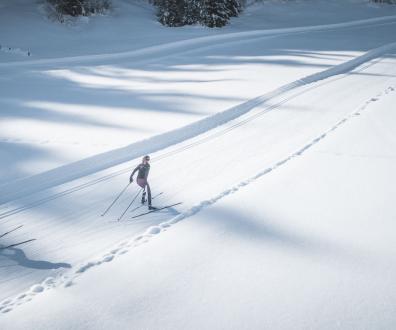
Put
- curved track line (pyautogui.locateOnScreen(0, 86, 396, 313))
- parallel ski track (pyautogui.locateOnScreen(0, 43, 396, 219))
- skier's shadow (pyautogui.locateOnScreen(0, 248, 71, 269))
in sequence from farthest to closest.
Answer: parallel ski track (pyautogui.locateOnScreen(0, 43, 396, 219)) → skier's shadow (pyautogui.locateOnScreen(0, 248, 71, 269)) → curved track line (pyautogui.locateOnScreen(0, 86, 396, 313))

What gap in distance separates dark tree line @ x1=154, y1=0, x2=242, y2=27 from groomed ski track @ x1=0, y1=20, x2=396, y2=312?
1368cm

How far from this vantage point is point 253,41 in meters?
22.2

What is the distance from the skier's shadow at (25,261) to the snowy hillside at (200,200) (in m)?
0.02

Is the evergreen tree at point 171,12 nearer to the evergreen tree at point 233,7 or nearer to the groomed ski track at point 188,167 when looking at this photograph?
the evergreen tree at point 233,7

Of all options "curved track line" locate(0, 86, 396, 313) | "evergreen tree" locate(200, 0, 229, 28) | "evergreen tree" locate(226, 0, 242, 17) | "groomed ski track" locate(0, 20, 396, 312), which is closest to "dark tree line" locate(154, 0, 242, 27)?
"evergreen tree" locate(200, 0, 229, 28)

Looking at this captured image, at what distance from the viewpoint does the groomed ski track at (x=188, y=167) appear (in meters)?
4.74

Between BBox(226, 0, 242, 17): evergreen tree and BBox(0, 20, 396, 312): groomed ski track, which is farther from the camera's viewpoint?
BBox(226, 0, 242, 17): evergreen tree

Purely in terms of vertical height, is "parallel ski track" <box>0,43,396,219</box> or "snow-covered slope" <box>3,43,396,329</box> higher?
"parallel ski track" <box>0,43,396,219</box>

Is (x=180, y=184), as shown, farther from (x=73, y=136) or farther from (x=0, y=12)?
(x=0, y=12)

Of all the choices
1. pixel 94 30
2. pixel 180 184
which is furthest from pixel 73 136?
pixel 94 30

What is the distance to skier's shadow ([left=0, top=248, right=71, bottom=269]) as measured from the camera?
4195 mm

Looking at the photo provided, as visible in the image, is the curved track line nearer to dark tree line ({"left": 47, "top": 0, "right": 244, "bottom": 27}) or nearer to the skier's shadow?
the skier's shadow

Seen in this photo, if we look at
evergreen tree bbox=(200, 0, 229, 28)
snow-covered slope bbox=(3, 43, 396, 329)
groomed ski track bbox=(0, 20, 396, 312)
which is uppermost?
evergreen tree bbox=(200, 0, 229, 28)

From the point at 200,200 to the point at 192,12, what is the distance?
70.2 feet
